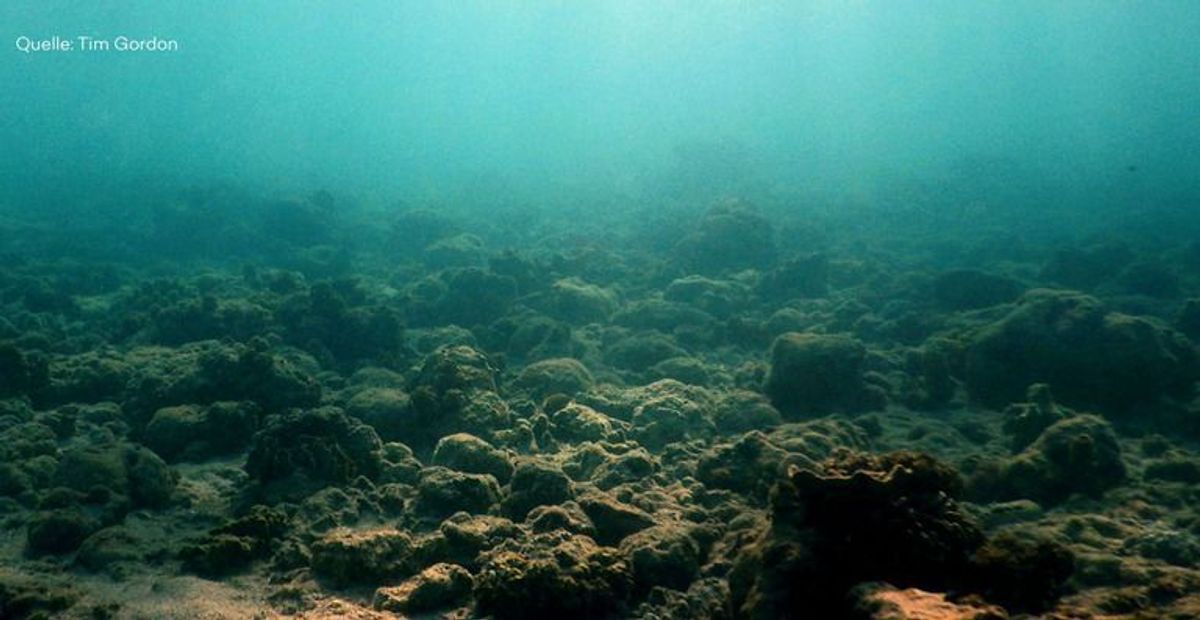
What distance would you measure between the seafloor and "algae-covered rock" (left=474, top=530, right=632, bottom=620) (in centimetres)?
4

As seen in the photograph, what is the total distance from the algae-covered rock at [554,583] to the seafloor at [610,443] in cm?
4

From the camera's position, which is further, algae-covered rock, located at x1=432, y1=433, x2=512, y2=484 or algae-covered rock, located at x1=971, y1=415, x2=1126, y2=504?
algae-covered rock, located at x1=432, y1=433, x2=512, y2=484

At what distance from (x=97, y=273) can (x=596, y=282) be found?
64.2 ft

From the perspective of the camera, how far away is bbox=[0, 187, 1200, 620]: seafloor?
7.19 meters

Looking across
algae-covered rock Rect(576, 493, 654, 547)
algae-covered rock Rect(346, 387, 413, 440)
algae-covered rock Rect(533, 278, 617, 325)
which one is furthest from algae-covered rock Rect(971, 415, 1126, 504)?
algae-covered rock Rect(533, 278, 617, 325)

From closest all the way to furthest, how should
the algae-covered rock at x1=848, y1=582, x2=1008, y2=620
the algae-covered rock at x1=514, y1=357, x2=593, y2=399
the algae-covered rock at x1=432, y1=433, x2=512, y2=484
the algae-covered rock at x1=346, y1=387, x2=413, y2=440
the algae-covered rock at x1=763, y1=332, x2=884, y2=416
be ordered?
the algae-covered rock at x1=848, y1=582, x2=1008, y2=620 → the algae-covered rock at x1=432, y1=433, x2=512, y2=484 → the algae-covered rock at x1=346, y1=387, x2=413, y2=440 → the algae-covered rock at x1=763, y1=332, x2=884, y2=416 → the algae-covered rock at x1=514, y1=357, x2=593, y2=399

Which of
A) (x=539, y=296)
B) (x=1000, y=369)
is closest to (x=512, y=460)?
(x=1000, y=369)

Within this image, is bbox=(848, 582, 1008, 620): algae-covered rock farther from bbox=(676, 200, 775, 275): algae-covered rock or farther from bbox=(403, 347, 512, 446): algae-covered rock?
bbox=(676, 200, 775, 275): algae-covered rock

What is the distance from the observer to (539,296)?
23891mm

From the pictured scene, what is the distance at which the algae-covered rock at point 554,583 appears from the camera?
7664mm

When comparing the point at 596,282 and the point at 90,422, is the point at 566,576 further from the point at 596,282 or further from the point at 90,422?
the point at 596,282

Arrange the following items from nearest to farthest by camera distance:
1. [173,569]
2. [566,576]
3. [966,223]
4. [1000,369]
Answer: [566,576], [173,569], [1000,369], [966,223]

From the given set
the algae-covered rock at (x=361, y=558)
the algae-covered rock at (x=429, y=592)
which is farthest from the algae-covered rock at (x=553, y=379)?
the algae-covered rock at (x=429, y=592)

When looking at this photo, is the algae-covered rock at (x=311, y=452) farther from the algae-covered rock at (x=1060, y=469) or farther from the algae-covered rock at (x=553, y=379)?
the algae-covered rock at (x=1060, y=469)
